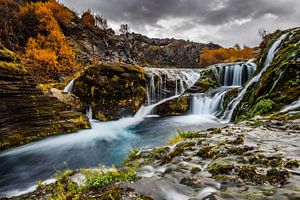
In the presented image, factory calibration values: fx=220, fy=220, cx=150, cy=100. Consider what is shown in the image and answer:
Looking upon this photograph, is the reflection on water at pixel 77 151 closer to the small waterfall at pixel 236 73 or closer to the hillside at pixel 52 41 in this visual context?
the small waterfall at pixel 236 73

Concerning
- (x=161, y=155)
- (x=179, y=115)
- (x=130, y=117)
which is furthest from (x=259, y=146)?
(x=130, y=117)

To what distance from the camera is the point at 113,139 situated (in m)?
13.6

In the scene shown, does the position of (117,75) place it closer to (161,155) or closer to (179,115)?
(179,115)

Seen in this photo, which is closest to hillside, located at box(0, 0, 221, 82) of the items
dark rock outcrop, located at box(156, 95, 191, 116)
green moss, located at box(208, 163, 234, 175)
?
dark rock outcrop, located at box(156, 95, 191, 116)

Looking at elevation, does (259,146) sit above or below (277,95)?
below

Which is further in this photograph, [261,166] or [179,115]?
[179,115]

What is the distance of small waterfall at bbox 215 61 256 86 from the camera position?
25198 millimetres

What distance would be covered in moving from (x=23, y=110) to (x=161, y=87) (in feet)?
45.9

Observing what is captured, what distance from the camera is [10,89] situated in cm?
1184

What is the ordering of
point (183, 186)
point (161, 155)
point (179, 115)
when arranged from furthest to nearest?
1. point (179, 115)
2. point (161, 155)
3. point (183, 186)

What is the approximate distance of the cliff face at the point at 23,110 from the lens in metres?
11.5

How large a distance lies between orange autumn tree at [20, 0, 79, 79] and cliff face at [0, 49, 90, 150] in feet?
53.2

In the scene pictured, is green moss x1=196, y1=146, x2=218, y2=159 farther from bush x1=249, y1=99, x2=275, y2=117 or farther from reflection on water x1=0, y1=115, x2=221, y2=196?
bush x1=249, y1=99, x2=275, y2=117

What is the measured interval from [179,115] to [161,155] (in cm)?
1473
